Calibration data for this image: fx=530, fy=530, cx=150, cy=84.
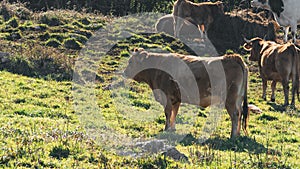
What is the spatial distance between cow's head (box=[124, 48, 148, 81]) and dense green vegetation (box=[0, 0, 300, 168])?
1138 mm

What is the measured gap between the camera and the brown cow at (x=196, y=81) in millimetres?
12094

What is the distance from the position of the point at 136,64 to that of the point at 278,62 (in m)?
5.32

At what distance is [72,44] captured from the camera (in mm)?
22859

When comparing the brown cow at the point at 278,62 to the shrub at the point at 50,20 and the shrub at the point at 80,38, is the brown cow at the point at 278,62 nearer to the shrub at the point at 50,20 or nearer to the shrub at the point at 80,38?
the shrub at the point at 80,38

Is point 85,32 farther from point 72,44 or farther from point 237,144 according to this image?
point 237,144

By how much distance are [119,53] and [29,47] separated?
389 cm

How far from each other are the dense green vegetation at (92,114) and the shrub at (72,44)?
0.16 feet

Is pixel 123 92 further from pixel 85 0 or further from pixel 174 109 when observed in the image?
pixel 85 0

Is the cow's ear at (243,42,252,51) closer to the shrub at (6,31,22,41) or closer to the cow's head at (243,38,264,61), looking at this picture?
the cow's head at (243,38,264,61)

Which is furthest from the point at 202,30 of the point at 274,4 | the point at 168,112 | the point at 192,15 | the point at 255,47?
the point at 168,112

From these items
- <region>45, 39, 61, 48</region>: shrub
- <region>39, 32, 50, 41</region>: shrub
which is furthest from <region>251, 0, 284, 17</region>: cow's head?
<region>39, 32, 50, 41</region>: shrub

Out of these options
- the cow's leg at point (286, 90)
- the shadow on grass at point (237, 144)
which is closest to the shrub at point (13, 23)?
the cow's leg at point (286, 90)

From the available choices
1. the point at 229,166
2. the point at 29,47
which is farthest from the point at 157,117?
the point at 29,47

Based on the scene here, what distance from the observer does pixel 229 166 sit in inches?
351
